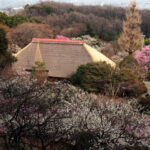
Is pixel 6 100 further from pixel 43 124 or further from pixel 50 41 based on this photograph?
pixel 50 41

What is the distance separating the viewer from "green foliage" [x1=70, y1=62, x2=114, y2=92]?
430 inches

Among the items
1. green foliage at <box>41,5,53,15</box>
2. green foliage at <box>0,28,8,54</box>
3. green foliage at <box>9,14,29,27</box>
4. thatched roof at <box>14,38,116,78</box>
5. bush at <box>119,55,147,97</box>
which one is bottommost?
bush at <box>119,55,147,97</box>

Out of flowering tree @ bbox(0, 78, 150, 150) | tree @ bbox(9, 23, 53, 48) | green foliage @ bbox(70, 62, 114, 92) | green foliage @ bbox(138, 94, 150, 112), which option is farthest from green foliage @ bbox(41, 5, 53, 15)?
flowering tree @ bbox(0, 78, 150, 150)

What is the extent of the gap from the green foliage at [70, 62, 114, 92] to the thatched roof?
1.75 m

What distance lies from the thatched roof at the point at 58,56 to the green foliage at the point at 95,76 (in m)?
1.75

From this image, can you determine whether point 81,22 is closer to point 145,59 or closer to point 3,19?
point 3,19

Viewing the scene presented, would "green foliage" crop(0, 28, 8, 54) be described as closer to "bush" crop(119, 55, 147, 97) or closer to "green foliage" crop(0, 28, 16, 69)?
"green foliage" crop(0, 28, 16, 69)

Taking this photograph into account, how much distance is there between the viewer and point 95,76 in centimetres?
1105

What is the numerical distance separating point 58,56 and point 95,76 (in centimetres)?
345

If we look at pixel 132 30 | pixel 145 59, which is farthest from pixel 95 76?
pixel 132 30

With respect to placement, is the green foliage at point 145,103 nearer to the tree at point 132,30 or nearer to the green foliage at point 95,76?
A: the green foliage at point 95,76

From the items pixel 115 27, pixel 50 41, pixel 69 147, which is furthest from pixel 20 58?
pixel 115 27

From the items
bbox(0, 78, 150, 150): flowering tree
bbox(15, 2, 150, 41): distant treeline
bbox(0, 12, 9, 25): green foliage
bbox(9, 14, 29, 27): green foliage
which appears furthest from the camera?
bbox(15, 2, 150, 41): distant treeline

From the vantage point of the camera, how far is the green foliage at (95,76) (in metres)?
10.9
